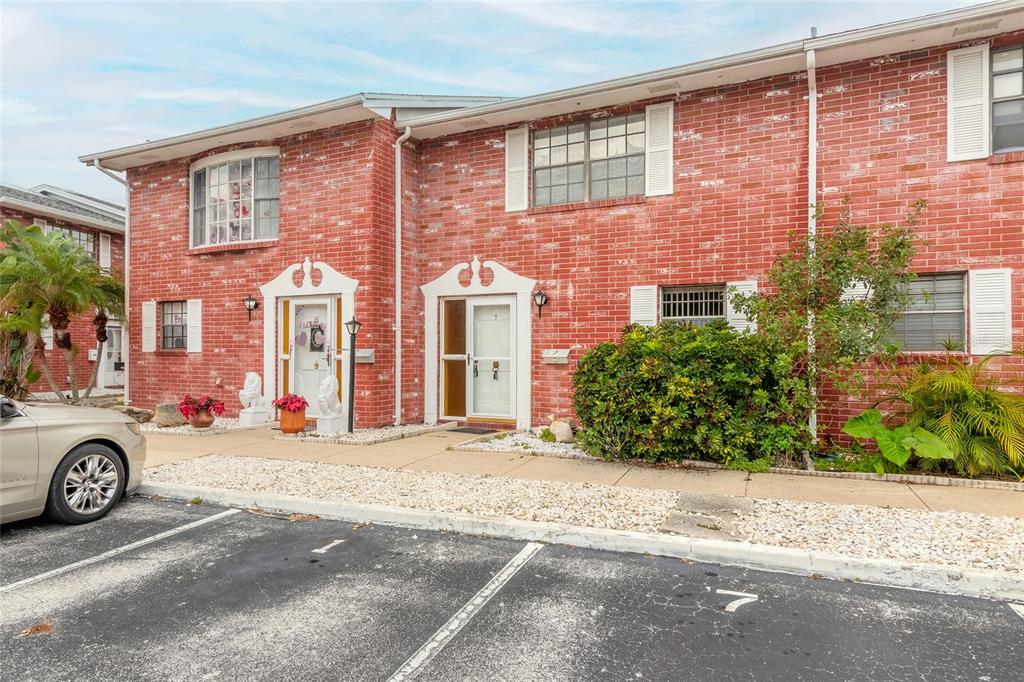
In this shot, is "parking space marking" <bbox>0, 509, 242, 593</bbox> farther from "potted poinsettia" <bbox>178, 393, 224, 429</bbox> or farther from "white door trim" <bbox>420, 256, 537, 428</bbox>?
"white door trim" <bbox>420, 256, 537, 428</bbox>

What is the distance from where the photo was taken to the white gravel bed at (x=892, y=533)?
13.4 feet

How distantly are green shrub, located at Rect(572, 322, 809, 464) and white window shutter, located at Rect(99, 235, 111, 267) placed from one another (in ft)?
56.7

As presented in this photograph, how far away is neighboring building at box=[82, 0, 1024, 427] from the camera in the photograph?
7.41 m

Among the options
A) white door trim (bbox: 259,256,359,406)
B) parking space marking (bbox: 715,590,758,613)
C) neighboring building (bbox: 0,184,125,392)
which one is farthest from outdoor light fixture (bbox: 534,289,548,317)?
neighboring building (bbox: 0,184,125,392)

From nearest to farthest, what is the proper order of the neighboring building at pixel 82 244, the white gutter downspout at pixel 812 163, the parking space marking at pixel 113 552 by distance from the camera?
the parking space marking at pixel 113 552 < the white gutter downspout at pixel 812 163 < the neighboring building at pixel 82 244

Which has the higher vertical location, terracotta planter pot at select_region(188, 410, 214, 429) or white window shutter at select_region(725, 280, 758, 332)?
white window shutter at select_region(725, 280, 758, 332)

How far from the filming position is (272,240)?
36.0 ft

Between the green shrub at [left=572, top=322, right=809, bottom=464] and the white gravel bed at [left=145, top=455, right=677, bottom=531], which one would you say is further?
the green shrub at [left=572, top=322, right=809, bottom=464]

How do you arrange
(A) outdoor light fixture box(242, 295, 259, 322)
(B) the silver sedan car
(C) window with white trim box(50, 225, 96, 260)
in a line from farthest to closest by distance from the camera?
(C) window with white trim box(50, 225, 96, 260)
(A) outdoor light fixture box(242, 295, 259, 322)
(B) the silver sedan car

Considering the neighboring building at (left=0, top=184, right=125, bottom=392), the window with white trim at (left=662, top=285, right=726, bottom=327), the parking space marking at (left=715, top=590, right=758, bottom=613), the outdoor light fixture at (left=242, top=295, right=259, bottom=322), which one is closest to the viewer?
the parking space marking at (left=715, top=590, right=758, bottom=613)

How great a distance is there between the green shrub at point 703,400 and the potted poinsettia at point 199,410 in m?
6.62

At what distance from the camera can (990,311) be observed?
7191mm

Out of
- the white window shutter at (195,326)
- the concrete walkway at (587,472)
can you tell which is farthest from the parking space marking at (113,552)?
the white window shutter at (195,326)

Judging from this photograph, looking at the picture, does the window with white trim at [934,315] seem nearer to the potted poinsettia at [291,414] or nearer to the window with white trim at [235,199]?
the potted poinsettia at [291,414]
